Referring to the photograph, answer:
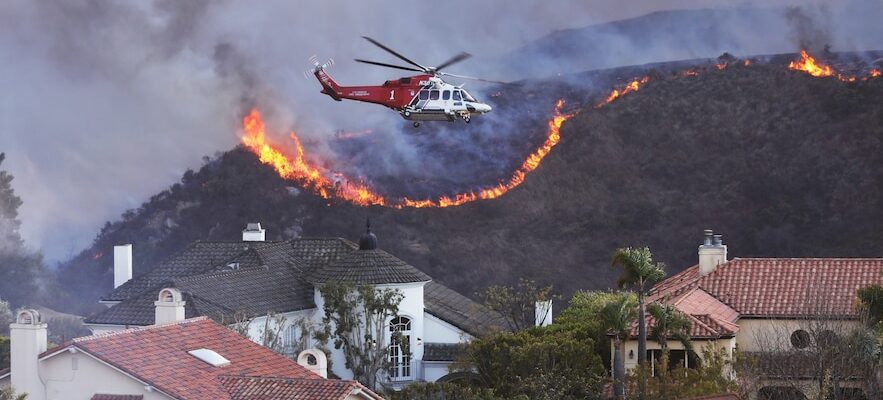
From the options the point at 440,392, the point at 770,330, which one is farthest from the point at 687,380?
the point at 770,330

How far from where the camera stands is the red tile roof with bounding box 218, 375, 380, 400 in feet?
151

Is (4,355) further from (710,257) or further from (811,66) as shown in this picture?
(811,66)

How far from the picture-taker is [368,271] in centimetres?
7788

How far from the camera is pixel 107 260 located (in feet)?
344

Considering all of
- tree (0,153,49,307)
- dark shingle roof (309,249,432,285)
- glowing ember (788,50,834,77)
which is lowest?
dark shingle roof (309,249,432,285)

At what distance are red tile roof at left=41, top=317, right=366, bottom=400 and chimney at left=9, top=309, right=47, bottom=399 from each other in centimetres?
59

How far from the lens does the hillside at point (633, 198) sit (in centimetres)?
10650

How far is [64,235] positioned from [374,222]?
59.2ft

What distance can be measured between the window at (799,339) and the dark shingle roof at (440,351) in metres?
17.1

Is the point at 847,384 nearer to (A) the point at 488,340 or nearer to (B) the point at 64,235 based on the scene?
(A) the point at 488,340

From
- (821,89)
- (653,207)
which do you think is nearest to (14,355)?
(653,207)

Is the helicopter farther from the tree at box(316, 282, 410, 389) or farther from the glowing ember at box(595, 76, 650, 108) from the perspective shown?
the glowing ember at box(595, 76, 650, 108)

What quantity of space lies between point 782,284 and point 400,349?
16.7 m

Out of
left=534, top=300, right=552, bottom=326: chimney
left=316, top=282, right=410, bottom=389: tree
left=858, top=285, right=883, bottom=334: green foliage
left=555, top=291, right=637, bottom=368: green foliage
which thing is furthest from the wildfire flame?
left=858, top=285, right=883, bottom=334: green foliage
